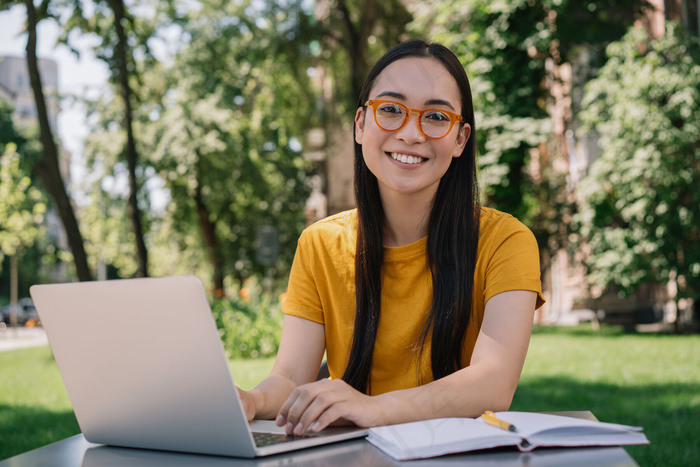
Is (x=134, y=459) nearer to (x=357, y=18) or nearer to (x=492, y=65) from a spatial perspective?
(x=492, y=65)

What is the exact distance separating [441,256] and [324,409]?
2.52 ft

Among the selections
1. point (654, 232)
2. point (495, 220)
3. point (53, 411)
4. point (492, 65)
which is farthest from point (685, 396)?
point (492, 65)

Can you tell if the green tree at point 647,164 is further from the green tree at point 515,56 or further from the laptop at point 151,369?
the laptop at point 151,369

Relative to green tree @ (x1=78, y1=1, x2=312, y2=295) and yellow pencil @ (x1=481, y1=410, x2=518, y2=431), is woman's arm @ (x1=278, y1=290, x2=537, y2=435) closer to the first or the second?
yellow pencil @ (x1=481, y1=410, x2=518, y2=431)

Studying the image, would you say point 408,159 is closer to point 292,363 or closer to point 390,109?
point 390,109

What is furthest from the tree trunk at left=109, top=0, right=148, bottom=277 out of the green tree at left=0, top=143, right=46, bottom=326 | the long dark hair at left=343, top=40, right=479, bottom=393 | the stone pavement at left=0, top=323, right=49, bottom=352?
the green tree at left=0, top=143, right=46, bottom=326

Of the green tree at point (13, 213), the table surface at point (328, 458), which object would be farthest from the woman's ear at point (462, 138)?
the green tree at point (13, 213)

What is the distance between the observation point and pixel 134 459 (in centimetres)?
138

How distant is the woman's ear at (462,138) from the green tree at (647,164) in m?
11.0

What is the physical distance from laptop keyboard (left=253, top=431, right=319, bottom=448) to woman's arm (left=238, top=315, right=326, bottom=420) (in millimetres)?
343

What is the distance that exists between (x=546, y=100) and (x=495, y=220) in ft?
42.2

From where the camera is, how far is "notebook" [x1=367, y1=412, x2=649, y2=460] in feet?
3.99

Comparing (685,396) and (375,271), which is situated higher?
(375,271)

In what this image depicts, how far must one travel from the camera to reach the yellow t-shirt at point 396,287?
1988mm
